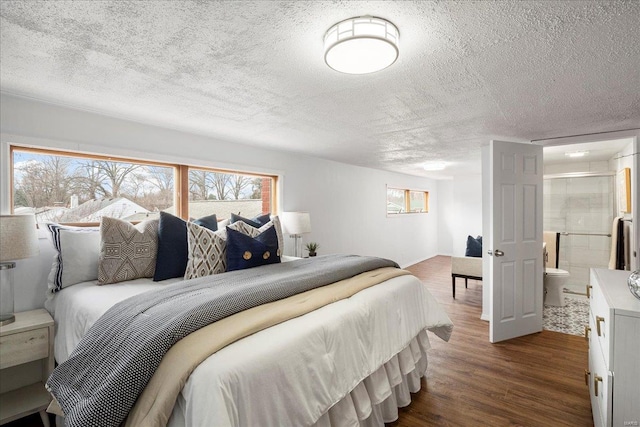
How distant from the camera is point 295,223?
402 cm

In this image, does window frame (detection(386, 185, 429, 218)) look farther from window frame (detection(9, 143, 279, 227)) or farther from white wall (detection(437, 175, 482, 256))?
window frame (detection(9, 143, 279, 227))

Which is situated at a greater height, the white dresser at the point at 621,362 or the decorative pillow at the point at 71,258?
the decorative pillow at the point at 71,258

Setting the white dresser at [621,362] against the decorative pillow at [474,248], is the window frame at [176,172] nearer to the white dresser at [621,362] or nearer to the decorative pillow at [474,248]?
the decorative pillow at [474,248]

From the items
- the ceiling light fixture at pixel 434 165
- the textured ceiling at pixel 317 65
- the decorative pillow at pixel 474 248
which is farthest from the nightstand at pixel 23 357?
the ceiling light fixture at pixel 434 165

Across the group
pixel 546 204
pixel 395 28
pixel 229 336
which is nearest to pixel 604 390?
pixel 229 336

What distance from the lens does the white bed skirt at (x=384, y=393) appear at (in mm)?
1604

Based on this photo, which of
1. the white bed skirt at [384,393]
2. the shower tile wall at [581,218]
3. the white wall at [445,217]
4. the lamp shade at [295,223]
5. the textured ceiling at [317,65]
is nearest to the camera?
the textured ceiling at [317,65]

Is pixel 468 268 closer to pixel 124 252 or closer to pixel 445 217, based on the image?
pixel 124 252

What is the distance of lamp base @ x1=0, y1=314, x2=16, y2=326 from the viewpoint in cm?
196

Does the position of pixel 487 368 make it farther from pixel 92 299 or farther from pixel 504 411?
pixel 92 299

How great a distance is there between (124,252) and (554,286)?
5.11 meters

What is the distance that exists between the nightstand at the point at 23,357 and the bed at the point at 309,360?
0.09 metres

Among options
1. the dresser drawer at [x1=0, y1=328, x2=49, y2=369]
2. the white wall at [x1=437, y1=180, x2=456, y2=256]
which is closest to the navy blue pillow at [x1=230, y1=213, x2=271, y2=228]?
the dresser drawer at [x1=0, y1=328, x2=49, y2=369]

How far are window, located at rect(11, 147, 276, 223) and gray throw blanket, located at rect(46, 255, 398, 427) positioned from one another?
4.92 ft
